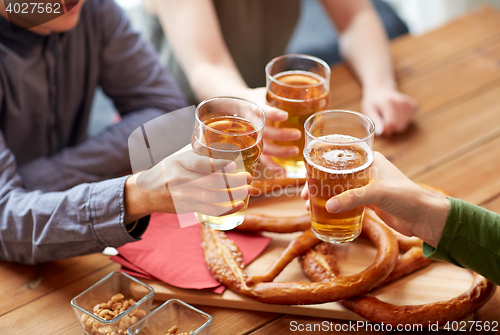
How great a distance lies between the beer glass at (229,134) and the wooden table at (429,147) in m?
0.27

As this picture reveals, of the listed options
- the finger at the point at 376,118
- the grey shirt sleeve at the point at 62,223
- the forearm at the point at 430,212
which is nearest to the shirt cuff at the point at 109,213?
the grey shirt sleeve at the point at 62,223

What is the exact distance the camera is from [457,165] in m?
1.48

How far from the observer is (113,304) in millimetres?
979

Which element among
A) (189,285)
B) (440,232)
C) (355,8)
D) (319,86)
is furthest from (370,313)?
(355,8)

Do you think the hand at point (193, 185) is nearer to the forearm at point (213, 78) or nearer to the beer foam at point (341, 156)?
the beer foam at point (341, 156)

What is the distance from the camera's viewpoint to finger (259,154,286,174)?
4.47ft

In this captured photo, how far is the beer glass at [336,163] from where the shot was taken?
902mm

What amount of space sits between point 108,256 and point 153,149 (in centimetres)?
32

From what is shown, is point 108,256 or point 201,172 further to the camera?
point 108,256

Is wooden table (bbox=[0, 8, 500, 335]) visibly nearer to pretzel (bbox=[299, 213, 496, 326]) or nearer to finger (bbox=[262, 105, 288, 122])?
pretzel (bbox=[299, 213, 496, 326])

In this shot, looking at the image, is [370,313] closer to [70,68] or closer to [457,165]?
[457,165]

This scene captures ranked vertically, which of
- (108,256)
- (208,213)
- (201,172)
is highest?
(201,172)

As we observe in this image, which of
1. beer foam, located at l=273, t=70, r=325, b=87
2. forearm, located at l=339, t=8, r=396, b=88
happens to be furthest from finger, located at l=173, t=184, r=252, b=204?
forearm, located at l=339, t=8, r=396, b=88

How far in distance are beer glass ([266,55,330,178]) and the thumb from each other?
36 centimetres
